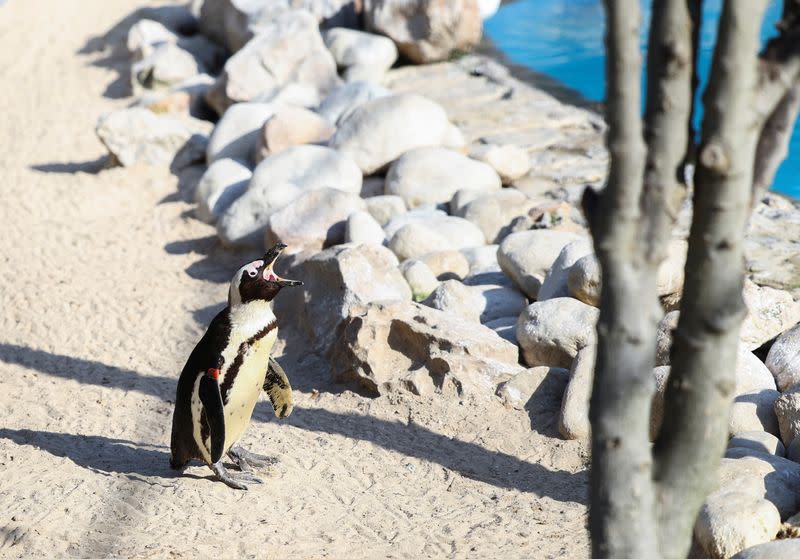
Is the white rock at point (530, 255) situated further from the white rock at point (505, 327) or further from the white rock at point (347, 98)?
Result: the white rock at point (347, 98)

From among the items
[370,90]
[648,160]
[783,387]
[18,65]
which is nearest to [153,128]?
[370,90]

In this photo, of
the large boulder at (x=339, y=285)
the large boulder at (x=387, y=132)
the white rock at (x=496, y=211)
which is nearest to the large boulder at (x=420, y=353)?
the large boulder at (x=339, y=285)

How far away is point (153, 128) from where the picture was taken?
931 cm

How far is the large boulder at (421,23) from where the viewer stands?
11133mm

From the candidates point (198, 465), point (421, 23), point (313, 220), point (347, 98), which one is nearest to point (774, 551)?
point (198, 465)

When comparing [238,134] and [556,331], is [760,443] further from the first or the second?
[238,134]

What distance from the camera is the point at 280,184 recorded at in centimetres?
761

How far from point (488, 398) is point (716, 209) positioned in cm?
312

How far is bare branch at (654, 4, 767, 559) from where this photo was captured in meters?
1.90

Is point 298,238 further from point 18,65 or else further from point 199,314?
point 18,65

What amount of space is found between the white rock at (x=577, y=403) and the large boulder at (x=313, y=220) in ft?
8.03

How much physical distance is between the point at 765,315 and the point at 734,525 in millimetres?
1975

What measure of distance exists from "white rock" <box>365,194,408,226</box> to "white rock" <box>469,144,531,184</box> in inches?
42.2

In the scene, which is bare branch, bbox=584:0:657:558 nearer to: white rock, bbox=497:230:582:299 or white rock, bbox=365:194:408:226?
white rock, bbox=497:230:582:299
